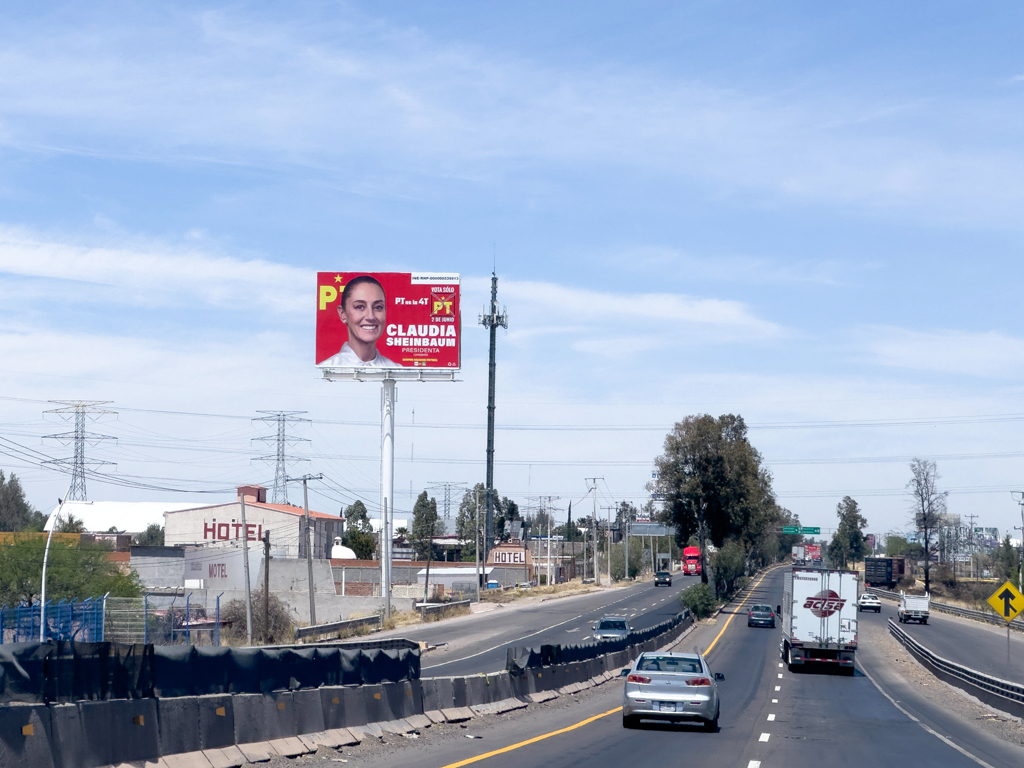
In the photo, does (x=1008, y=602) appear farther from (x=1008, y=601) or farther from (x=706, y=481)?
(x=706, y=481)

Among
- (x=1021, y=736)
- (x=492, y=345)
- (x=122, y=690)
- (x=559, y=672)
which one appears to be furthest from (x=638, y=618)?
(x=122, y=690)

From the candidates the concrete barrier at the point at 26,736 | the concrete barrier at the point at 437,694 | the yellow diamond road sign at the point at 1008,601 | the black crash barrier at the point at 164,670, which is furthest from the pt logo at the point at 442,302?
the concrete barrier at the point at 26,736

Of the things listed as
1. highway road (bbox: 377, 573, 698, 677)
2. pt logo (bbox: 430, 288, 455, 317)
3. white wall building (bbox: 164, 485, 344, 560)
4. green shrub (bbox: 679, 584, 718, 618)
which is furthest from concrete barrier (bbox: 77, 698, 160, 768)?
white wall building (bbox: 164, 485, 344, 560)

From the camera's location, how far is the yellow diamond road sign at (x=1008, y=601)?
3203 cm

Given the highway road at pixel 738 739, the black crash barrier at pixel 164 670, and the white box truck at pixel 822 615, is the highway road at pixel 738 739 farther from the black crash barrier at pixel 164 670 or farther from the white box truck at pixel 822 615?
the white box truck at pixel 822 615

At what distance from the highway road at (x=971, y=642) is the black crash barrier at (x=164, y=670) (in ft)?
88.8

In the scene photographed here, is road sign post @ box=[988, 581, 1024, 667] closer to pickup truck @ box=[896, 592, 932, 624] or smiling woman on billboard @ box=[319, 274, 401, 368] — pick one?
pickup truck @ box=[896, 592, 932, 624]

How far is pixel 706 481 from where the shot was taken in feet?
265

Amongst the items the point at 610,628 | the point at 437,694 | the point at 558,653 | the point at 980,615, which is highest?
the point at 437,694

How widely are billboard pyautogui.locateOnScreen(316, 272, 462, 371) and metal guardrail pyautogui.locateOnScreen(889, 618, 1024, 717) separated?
35.0 metres

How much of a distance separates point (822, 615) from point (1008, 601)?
28.3 feet

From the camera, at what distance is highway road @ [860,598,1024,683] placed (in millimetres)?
46034

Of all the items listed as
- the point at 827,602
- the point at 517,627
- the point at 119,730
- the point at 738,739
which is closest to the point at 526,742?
the point at 738,739

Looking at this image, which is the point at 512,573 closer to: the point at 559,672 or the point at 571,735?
the point at 559,672
